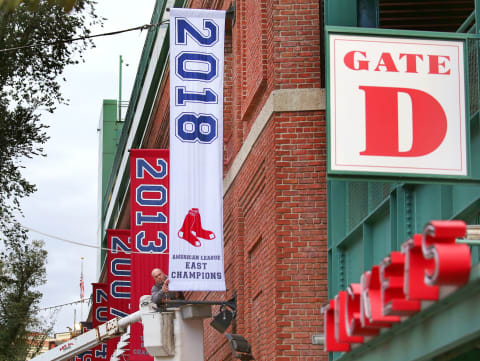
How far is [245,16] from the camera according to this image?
2034 cm

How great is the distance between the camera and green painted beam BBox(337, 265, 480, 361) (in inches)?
334

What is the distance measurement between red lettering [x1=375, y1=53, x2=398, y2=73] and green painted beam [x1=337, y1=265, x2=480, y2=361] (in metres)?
2.47

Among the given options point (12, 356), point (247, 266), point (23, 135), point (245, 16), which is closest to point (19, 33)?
point (23, 135)

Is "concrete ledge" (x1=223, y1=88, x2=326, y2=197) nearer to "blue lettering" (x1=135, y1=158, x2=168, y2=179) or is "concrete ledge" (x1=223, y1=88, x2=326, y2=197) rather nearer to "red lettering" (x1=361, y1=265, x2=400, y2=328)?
"red lettering" (x1=361, y1=265, x2=400, y2=328)

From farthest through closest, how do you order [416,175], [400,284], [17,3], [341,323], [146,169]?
[146,169], [341,323], [416,175], [400,284], [17,3]

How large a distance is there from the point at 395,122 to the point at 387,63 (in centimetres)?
60

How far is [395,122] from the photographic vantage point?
421 inches

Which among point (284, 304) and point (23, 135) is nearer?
point (284, 304)

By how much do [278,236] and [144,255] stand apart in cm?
937

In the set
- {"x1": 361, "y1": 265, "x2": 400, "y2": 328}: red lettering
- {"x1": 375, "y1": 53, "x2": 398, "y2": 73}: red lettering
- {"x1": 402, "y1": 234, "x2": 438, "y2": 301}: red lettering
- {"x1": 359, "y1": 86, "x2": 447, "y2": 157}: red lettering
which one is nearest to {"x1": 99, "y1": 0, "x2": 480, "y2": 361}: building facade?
{"x1": 359, "y1": 86, "x2": 447, "y2": 157}: red lettering

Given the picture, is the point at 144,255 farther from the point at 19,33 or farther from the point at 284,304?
the point at 284,304

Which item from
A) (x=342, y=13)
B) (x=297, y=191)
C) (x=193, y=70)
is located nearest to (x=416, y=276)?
(x=297, y=191)

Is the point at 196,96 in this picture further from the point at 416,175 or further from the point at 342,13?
the point at 416,175

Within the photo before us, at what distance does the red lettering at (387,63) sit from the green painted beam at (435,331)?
97.3 inches
